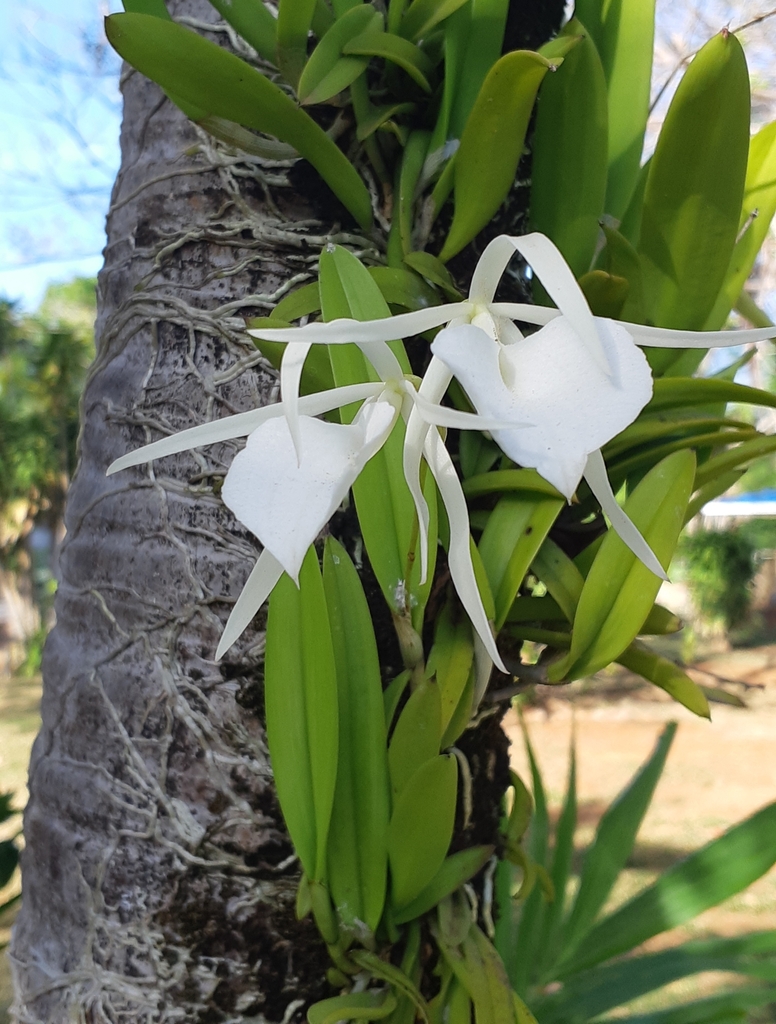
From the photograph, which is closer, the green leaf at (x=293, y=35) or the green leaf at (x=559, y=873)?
the green leaf at (x=293, y=35)

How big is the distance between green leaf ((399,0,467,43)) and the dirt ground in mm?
1315

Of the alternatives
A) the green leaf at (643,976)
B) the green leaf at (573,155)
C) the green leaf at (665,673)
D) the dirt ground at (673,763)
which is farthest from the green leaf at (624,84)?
the dirt ground at (673,763)

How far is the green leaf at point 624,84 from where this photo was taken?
49 centimetres

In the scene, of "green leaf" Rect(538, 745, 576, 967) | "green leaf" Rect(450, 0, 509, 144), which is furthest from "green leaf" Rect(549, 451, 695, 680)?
"green leaf" Rect(538, 745, 576, 967)

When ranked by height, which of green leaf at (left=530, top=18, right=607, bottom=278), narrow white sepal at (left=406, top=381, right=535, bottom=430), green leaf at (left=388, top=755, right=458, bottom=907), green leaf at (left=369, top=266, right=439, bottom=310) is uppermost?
green leaf at (left=530, top=18, right=607, bottom=278)

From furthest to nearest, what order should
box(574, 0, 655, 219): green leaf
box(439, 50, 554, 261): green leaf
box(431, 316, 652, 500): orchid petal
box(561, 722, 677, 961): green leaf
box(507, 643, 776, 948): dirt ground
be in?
box(507, 643, 776, 948): dirt ground < box(561, 722, 677, 961): green leaf < box(574, 0, 655, 219): green leaf < box(439, 50, 554, 261): green leaf < box(431, 316, 652, 500): orchid petal

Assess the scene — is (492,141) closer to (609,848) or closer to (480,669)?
(480,669)

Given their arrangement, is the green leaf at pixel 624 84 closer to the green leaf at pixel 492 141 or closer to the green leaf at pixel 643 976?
the green leaf at pixel 492 141

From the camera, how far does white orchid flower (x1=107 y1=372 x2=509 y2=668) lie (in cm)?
23

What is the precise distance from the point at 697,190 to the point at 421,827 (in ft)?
1.23

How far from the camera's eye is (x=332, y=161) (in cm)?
44

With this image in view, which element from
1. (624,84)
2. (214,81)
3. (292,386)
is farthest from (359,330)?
(624,84)

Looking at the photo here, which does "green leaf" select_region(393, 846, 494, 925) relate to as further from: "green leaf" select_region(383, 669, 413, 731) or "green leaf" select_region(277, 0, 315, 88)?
"green leaf" select_region(277, 0, 315, 88)

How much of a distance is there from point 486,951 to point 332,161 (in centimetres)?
47
